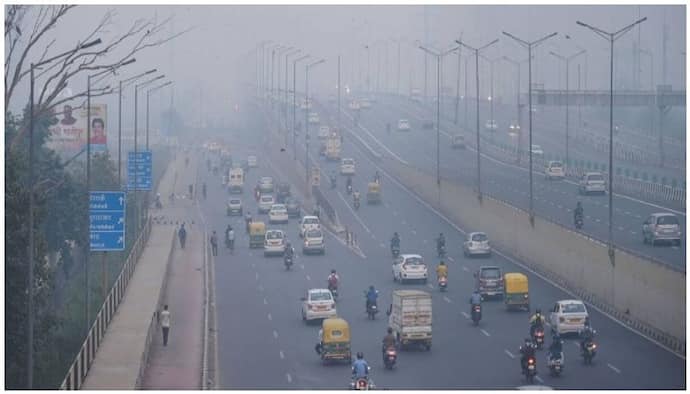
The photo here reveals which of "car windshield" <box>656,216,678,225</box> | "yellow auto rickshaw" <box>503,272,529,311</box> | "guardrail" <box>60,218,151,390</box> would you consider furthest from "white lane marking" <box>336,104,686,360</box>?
"guardrail" <box>60,218,151,390</box>

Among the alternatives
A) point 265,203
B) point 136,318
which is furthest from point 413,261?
point 265,203

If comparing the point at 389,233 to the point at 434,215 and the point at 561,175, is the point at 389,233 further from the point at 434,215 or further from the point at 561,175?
the point at 561,175

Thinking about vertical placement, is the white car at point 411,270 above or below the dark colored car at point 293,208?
below

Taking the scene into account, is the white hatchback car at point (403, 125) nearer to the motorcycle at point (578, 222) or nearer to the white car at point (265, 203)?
the white car at point (265, 203)

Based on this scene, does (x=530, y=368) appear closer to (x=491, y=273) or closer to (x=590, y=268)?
(x=491, y=273)

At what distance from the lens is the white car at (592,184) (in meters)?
77.9

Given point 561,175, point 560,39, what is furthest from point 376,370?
point 560,39

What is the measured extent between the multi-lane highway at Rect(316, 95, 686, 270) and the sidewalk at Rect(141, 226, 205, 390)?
50.9 feet

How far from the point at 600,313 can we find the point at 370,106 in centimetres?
11184

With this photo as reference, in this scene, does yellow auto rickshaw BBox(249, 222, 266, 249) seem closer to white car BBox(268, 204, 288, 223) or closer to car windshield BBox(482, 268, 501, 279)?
white car BBox(268, 204, 288, 223)

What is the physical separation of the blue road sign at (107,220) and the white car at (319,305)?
6.20 m

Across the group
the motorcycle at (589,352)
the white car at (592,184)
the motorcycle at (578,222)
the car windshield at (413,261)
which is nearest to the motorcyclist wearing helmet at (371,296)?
the car windshield at (413,261)

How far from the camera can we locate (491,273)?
47750 mm

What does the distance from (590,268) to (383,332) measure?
9323 mm
